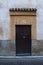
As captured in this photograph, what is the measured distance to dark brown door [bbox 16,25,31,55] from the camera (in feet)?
54.4

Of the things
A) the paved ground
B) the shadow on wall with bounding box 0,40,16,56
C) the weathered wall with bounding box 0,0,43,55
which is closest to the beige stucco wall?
the weathered wall with bounding box 0,0,43,55

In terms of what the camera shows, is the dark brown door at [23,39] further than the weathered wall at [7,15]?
Yes

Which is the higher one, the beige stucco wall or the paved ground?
the beige stucco wall

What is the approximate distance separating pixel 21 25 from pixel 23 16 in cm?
58

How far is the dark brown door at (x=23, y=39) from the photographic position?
16.6 metres

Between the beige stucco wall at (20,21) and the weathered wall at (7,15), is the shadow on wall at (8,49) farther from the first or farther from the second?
the beige stucco wall at (20,21)

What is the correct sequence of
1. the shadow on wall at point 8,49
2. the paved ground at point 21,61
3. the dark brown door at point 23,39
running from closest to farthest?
the paved ground at point 21,61 < the shadow on wall at point 8,49 < the dark brown door at point 23,39

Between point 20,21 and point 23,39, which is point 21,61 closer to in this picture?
point 23,39

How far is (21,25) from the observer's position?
54.5ft

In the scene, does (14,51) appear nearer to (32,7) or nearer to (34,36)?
(34,36)

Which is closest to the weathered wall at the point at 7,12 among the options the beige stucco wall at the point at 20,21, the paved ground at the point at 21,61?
the beige stucco wall at the point at 20,21

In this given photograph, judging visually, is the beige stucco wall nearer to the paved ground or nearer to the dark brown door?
the dark brown door

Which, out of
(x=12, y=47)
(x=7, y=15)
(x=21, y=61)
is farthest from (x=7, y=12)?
(x=21, y=61)

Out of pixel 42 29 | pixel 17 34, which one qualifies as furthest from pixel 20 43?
pixel 42 29
